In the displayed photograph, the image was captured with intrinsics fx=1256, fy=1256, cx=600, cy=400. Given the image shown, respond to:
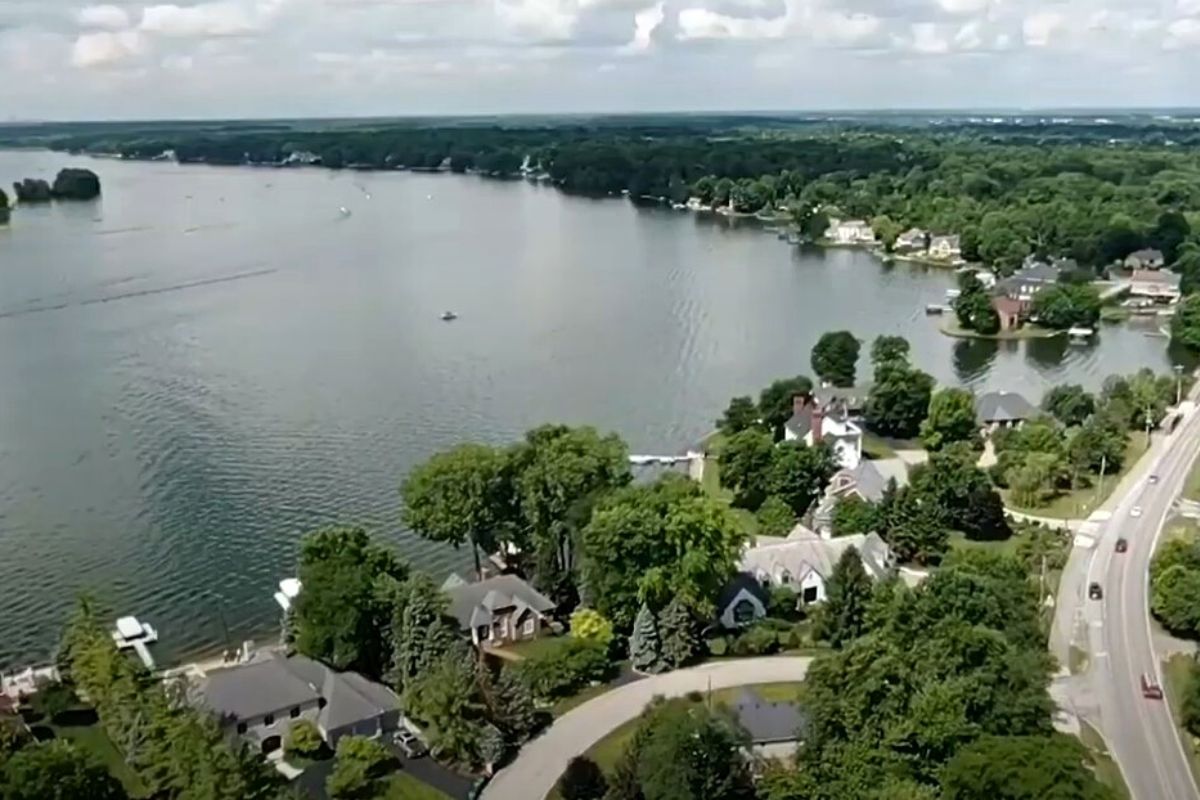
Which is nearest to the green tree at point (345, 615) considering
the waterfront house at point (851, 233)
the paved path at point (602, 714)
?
the paved path at point (602, 714)

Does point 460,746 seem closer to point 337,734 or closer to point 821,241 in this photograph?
point 337,734

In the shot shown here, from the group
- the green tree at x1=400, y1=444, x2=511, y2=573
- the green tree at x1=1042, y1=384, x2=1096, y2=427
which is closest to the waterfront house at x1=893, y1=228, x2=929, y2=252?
the green tree at x1=1042, y1=384, x2=1096, y2=427

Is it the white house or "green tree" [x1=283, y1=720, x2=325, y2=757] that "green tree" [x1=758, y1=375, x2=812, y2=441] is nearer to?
the white house

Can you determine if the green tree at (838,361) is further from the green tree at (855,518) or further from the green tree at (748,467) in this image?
the green tree at (855,518)

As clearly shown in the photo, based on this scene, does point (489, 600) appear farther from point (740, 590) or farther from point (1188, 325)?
point (1188, 325)

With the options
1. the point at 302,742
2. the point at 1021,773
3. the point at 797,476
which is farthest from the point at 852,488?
the point at 302,742

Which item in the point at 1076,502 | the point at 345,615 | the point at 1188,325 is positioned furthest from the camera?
the point at 1188,325

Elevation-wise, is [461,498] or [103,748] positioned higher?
[461,498]

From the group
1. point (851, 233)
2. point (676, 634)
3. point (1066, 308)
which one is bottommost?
point (851, 233)
